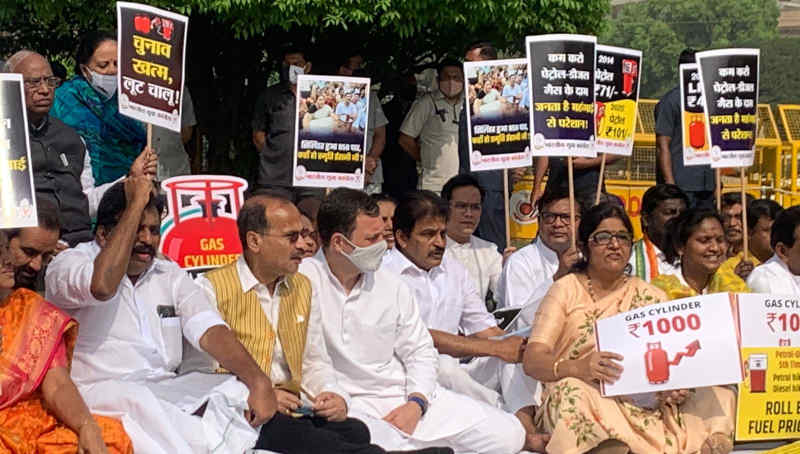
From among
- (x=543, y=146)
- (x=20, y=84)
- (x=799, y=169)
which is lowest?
(x=799, y=169)

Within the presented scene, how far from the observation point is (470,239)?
9.15 meters

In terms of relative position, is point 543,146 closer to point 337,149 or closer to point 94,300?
point 337,149

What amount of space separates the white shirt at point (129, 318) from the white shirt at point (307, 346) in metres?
0.24

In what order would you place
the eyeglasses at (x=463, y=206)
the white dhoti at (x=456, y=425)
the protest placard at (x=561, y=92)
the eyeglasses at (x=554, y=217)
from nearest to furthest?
the white dhoti at (x=456, y=425)
the eyeglasses at (x=554, y=217)
the protest placard at (x=561, y=92)
the eyeglasses at (x=463, y=206)

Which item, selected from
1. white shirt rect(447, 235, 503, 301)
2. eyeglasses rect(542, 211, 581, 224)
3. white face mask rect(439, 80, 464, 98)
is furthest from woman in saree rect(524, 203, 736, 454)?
white face mask rect(439, 80, 464, 98)

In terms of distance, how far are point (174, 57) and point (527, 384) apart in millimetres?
2471

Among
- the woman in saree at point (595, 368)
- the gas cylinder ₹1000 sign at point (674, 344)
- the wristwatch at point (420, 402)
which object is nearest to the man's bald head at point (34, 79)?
the wristwatch at point (420, 402)

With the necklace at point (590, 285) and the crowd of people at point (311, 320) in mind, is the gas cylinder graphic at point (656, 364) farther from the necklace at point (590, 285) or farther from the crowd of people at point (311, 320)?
the necklace at point (590, 285)

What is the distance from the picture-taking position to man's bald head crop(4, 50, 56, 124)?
277 inches

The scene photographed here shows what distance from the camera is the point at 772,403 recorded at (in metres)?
7.29

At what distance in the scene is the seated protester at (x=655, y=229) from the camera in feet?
27.8

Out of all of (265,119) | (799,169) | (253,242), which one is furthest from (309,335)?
(799,169)

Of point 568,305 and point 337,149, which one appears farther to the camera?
point 337,149

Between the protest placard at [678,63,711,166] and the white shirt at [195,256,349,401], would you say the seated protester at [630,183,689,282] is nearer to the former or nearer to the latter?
the protest placard at [678,63,711,166]
